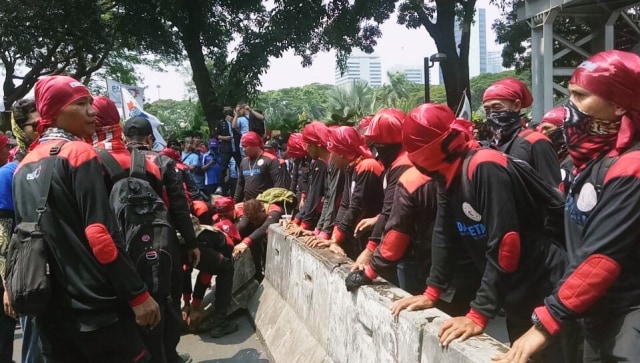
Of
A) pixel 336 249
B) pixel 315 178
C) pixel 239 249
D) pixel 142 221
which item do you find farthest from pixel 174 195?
pixel 315 178

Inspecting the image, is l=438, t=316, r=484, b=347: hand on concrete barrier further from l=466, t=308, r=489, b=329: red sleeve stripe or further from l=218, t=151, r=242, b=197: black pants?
l=218, t=151, r=242, b=197: black pants

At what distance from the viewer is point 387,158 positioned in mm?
4465

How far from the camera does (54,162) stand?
2676 millimetres

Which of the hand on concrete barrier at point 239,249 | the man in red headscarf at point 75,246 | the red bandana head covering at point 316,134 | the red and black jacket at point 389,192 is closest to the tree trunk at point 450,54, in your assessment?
the red bandana head covering at point 316,134

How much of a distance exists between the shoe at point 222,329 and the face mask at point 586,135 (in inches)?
173

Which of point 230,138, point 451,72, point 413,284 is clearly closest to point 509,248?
point 413,284

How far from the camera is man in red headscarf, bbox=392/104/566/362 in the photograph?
2.44 meters

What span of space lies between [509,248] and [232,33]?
17372mm

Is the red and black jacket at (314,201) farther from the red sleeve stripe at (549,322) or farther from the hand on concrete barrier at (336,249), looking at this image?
the red sleeve stripe at (549,322)

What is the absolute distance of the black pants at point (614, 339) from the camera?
1946 mm

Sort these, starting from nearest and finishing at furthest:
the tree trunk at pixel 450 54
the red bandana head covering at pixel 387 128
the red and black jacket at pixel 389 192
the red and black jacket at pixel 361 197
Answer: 1. the red and black jacket at pixel 389 192
2. the red bandana head covering at pixel 387 128
3. the red and black jacket at pixel 361 197
4. the tree trunk at pixel 450 54

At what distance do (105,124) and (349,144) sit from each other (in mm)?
2120

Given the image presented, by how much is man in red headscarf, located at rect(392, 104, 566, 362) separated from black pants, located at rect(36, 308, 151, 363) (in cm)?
149

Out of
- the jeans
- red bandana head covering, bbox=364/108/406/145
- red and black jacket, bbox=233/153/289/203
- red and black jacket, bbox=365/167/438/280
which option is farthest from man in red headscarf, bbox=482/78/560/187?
red and black jacket, bbox=233/153/289/203
